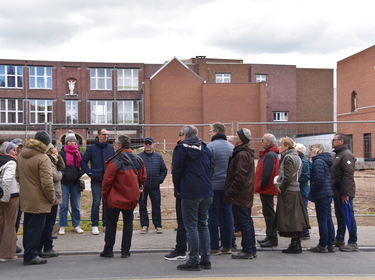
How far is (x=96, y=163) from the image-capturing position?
8.42 metres

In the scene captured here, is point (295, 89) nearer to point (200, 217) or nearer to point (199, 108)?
point (199, 108)

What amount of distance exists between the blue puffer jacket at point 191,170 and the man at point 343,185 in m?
2.59

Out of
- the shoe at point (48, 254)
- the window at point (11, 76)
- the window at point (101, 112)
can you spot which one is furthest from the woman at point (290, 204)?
the window at point (11, 76)

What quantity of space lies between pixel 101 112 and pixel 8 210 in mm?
36751

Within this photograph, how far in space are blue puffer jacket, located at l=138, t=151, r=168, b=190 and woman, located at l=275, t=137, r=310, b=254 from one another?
Result: 2.68 m

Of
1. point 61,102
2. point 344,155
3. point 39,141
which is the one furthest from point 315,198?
point 61,102

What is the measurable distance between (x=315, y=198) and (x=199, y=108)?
35.5 metres

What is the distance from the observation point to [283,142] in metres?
7.00

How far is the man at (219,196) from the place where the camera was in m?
6.88

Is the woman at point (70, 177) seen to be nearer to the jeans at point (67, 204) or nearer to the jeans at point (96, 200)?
the jeans at point (67, 204)

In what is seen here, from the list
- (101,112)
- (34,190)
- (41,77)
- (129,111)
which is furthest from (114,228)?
(41,77)

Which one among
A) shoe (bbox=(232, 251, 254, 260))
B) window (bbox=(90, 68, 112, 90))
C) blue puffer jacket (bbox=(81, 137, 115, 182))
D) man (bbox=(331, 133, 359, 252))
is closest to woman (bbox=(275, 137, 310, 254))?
shoe (bbox=(232, 251, 254, 260))

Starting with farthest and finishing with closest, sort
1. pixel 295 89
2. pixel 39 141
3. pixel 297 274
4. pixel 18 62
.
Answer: pixel 295 89 → pixel 18 62 → pixel 39 141 → pixel 297 274

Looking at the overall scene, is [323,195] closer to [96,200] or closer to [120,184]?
[120,184]
